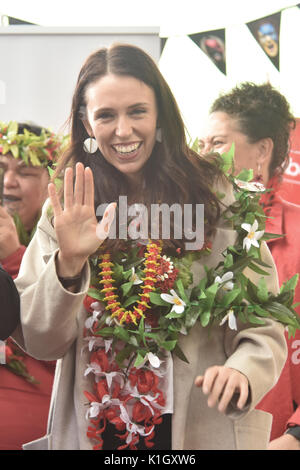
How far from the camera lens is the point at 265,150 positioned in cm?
142

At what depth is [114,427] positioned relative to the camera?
3.74 ft

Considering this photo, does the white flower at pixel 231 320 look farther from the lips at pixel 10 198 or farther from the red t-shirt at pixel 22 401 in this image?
the lips at pixel 10 198

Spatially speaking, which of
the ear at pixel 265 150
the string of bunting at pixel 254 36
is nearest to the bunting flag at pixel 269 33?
the string of bunting at pixel 254 36

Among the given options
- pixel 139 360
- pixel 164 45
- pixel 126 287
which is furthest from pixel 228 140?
pixel 139 360

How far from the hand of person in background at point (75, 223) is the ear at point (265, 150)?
0.51 meters

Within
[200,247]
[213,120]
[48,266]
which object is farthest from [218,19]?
[48,266]

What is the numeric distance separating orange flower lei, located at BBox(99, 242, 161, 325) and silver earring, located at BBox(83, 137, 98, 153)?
0.23 m

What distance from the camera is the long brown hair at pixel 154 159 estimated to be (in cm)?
121

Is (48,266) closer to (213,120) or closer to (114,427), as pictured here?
(114,427)

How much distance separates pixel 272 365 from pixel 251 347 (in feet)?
0.18

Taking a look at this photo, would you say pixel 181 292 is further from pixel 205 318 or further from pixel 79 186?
pixel 79 186

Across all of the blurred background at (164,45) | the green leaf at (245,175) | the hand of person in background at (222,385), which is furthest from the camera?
the blurred background at (164,45)

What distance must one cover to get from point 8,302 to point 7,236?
0.64ft

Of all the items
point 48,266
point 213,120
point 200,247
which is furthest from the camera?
point 213,120
